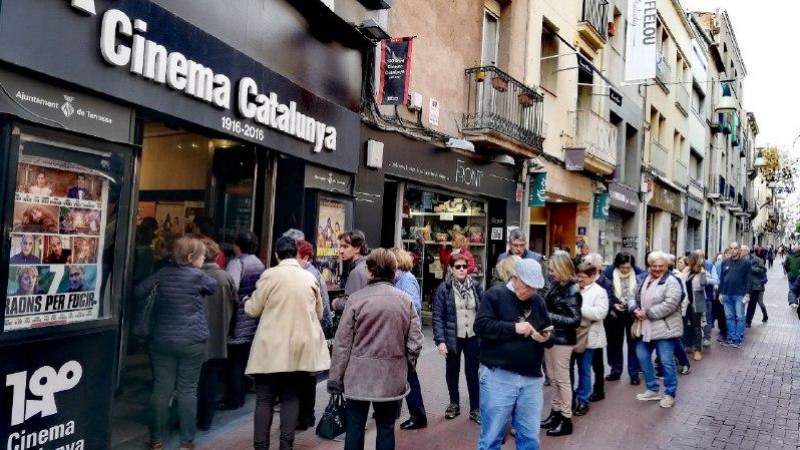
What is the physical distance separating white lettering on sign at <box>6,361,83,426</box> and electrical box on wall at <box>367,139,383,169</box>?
550 centimetres

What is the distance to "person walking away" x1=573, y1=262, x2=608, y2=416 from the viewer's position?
21.1 feet

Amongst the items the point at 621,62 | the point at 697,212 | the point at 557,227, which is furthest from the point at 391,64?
the point at 697,212

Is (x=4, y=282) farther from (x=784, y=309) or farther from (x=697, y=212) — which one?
(x=697, y=212)

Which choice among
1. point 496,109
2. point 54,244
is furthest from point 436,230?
point 54,244

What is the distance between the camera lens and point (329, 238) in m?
8.48

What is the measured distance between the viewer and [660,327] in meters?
7.01

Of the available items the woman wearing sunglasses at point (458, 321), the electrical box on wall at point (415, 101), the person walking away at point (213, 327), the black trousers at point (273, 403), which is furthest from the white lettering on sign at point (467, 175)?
the black trousers at point (273, 403)

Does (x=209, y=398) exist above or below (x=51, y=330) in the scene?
below

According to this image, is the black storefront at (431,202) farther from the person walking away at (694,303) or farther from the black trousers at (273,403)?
the black trousers at (273,403)

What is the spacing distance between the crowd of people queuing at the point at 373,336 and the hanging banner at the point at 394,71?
376 cm

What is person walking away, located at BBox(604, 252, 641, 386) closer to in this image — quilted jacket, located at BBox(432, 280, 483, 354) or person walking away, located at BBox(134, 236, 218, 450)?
quilted jacket, located at BBox(432, 280, 483, 354)

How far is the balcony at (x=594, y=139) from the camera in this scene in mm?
15984

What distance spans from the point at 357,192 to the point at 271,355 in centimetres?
471

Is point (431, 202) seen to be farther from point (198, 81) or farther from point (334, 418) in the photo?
point (334, 418)
